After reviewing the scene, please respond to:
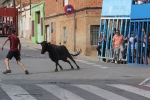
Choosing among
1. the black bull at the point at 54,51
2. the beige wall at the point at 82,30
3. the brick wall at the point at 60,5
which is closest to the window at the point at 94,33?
the beige wall at the point at 82,30

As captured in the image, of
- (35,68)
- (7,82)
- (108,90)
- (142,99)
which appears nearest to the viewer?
(142,99)

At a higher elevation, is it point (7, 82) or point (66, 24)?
point (66, 24)

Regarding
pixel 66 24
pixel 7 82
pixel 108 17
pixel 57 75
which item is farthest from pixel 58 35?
pixel 7 82

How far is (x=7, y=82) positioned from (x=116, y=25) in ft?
37.1

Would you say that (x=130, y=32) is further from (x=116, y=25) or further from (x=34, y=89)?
(x=34, y=89)

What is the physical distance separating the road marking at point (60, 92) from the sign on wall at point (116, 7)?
11.0m

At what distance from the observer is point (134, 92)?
12.7 m

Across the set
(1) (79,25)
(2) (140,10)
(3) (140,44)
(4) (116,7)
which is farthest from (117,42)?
(1) (79,25)

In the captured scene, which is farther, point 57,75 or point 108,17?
point 108,17

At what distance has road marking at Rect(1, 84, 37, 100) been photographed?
1126 centimetres

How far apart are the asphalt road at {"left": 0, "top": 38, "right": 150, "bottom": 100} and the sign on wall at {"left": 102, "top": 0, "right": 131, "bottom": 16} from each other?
5.12 m

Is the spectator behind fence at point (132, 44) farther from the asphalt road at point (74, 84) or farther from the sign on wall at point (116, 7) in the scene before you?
the asphalt road at point (74, 84)

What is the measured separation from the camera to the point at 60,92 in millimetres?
12375

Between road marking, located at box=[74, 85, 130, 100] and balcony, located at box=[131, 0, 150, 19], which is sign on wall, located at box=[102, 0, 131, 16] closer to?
balcony, located at box=[131, 0, 150, 19]
